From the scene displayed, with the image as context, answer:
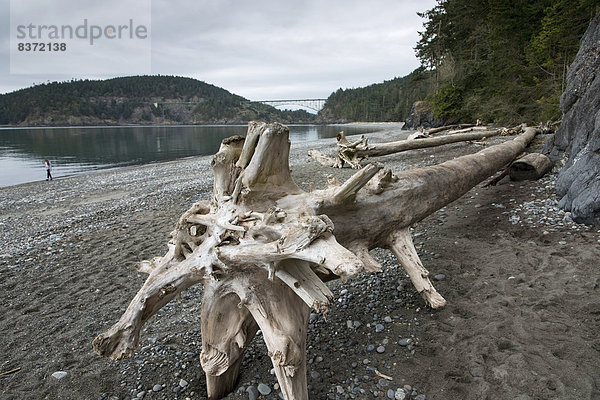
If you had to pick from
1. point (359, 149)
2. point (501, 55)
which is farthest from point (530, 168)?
point (501, 55)

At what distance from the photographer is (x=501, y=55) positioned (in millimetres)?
25000

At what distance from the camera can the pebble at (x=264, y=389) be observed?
9.61ft

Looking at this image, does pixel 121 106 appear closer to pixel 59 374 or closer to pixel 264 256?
pixel 59 374

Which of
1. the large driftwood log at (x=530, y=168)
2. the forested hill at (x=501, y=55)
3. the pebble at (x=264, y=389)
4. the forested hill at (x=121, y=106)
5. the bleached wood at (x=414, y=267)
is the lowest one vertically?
the pebble at (x=264, y=389)

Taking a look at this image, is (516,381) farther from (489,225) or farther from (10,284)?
(10,284)

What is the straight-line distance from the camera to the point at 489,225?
5938 mm

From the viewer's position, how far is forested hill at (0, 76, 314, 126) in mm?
133625

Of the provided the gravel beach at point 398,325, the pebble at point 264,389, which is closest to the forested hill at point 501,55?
the gravel beach at point 398,325

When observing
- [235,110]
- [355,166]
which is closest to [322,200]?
[355,166]

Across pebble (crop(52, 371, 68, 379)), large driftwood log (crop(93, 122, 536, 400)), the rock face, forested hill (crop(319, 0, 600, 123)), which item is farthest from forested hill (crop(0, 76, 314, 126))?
pebble (crop(52, 371, 68, 379))

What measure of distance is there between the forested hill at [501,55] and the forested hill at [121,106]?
11485cm

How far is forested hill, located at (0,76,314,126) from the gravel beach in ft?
475

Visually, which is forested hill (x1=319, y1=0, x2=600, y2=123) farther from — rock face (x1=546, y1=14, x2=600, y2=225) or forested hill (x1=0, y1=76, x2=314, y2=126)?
forested hill (x1=0, y1=76, x2=314, y2=126)

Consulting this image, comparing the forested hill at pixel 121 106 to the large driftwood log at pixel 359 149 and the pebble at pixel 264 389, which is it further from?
the pebble at pixel 264 389
